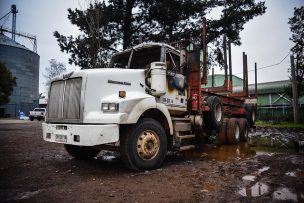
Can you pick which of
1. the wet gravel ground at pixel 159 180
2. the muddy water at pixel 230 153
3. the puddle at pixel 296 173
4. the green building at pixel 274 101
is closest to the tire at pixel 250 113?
the muddy water at pixel 230 153

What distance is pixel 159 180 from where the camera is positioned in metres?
4.04

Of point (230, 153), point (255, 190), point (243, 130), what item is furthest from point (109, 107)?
point (243, 130)

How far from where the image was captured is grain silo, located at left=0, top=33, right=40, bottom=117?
40.8m

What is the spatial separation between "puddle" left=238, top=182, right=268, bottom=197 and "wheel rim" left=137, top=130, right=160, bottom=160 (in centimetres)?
184

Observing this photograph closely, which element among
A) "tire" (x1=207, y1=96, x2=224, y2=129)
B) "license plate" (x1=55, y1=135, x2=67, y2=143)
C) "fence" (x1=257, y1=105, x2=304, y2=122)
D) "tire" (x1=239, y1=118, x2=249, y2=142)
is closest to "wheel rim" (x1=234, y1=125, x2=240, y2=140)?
"tire" (x1=239, y1=118, x2=249, y2=142)

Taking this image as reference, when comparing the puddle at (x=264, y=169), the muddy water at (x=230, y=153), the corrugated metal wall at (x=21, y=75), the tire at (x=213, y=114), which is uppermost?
the corrugated metal wall at (x=21, y=75)

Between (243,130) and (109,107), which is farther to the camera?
(243,130)

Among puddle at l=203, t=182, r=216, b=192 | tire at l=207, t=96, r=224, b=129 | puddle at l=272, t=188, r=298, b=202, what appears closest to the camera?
puddle at l=272, t=188, r=298, b=202

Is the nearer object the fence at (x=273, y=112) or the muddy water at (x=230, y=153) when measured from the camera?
the muddy water at (x=230, y=153)

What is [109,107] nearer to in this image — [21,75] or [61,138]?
[61,138]

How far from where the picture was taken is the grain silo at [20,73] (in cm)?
4075

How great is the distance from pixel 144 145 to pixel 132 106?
2.63 feet

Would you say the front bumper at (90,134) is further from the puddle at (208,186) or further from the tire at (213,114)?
the tire at (213,114)

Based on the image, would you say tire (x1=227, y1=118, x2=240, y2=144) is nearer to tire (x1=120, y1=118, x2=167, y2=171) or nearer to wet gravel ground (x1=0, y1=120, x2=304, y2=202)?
wet gravel ground (x1=0, y1=120, x2=304, y2=202)
